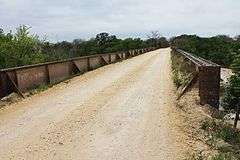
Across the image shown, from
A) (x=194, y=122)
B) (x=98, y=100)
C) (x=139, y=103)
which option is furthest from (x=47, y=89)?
(x=194, y=122)

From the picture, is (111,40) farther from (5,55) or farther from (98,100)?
(98,100)

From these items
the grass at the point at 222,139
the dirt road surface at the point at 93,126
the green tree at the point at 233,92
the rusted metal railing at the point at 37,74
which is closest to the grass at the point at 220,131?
the grass at the point at 222,139

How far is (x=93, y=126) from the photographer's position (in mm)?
9008

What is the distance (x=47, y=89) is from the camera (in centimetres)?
1532

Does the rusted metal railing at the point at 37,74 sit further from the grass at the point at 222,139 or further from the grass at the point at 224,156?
the grass at the point at 224,156

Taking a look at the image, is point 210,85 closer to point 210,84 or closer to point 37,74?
point 210,84

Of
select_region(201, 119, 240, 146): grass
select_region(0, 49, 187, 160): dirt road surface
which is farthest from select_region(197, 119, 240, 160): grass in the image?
select_region(0, 49, 187, 160): dirt road surface

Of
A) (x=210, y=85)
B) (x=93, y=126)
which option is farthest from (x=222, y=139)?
(x=93, y=126)

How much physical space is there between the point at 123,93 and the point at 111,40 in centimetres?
10377

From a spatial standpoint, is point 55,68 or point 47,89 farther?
point 55,68

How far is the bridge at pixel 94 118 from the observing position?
24.3ft

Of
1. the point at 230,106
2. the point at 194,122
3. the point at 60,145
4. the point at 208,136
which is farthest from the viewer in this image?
the point at 230,106

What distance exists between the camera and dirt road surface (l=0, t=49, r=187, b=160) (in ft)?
23.9

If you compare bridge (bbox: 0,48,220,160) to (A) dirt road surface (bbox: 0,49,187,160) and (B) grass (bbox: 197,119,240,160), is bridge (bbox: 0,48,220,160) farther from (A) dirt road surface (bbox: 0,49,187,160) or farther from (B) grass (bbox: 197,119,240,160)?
(B) grass (bbox: 197,119,240,160)
